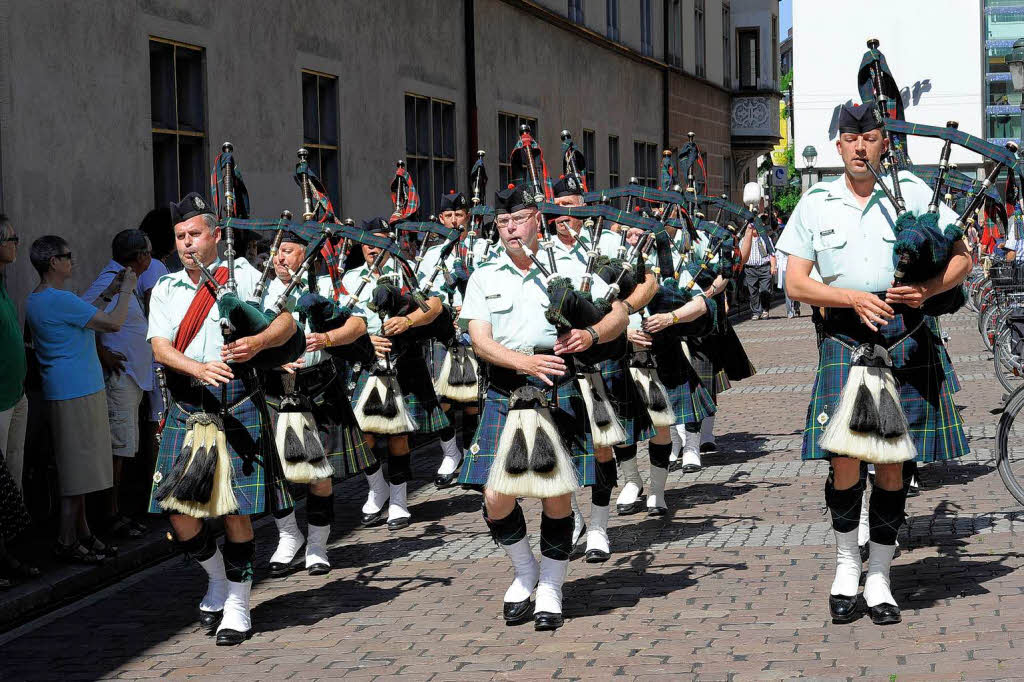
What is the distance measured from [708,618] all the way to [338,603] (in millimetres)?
1769

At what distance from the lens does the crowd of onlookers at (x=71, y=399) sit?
23.6ft

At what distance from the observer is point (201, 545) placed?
19.8ft

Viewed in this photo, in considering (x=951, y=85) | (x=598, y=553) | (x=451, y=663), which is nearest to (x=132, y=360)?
(x=598, y=553)

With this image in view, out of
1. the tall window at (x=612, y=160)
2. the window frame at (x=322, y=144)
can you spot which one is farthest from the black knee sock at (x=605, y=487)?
the tall window at (x=612, y=160)

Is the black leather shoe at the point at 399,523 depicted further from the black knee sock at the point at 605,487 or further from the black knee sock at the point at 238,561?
the black knee sock at the point at 238,561

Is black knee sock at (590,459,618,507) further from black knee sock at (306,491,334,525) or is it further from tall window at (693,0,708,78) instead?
tall window at (693,0,708,78)

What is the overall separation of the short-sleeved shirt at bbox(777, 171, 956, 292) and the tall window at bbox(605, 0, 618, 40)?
19797 millimetres

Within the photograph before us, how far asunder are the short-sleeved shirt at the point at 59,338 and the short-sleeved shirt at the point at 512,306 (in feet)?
8.59

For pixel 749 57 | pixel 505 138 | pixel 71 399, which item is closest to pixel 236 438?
pixel 71 399

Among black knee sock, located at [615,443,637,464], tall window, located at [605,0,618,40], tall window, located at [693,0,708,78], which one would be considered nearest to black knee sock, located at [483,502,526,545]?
black knee sock, located at [615,443,637,464]

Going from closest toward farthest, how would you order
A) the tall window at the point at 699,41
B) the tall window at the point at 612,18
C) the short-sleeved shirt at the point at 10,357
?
the short-sleeved shirt at the point at 10,357 → the tall window at the point at 612,18 → the tall window at the point at 699,41

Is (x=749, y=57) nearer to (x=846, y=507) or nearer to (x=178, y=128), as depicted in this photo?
(x=178, y=128)

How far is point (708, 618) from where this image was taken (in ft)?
19.5

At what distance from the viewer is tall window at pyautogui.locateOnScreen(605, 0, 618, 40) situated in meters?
25.1
